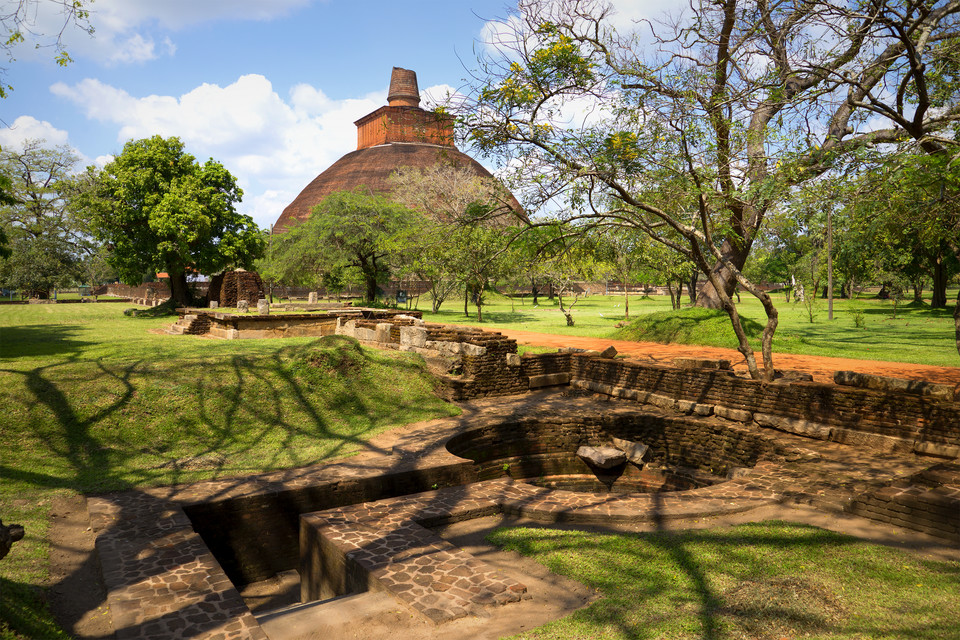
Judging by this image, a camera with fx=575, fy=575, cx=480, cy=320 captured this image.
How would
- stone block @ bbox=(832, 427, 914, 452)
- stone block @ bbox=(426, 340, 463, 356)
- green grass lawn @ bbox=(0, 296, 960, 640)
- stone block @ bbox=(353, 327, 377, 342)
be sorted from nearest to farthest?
green grass lawn @ bbox=(0, 296, 960, 640), stone block @ bbox=(832, 427, 914, 452), stone block @ bbox=(426, 340, 463, 356), stone block @ bbox=(353, 327, 377, 342)

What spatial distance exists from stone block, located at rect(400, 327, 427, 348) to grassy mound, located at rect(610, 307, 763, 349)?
7.14 m

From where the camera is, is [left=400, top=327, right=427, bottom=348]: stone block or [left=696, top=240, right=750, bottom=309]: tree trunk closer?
[left=400, top=327, right=427, bottom=348]: stone block

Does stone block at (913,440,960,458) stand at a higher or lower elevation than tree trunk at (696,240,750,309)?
lower

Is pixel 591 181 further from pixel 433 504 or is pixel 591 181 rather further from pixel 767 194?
pixel 433 504

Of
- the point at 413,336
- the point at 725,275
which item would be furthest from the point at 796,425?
the point at 725,275

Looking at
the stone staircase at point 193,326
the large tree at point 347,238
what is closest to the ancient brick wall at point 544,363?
the stone staircase at point 193,326

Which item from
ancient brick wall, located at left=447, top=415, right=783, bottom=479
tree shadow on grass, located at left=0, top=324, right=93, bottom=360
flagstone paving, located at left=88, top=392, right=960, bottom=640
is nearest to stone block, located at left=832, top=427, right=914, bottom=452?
flagstone paving, located at left=88, top=392, right=960, bottom=640

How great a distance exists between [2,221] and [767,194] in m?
36.6

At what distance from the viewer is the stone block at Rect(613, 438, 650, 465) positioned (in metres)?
8.45

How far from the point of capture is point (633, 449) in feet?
28.0

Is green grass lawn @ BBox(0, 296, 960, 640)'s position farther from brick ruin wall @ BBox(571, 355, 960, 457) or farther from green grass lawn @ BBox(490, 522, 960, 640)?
brick ruin wall @ BBox(571, 355, 960, 457)

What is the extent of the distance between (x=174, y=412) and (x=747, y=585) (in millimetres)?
7158

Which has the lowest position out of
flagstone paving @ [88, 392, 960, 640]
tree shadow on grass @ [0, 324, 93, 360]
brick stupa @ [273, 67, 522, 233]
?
flagstone paving @ [88, 392, 960, 640]

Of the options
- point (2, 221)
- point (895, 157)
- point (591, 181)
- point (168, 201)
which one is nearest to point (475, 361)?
point (591, 181)
